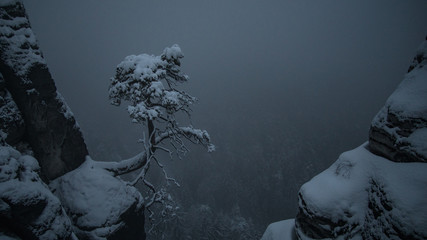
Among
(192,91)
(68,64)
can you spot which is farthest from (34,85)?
(68,64)

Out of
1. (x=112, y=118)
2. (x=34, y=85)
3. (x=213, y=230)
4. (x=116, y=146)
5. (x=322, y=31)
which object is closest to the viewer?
(x=34, y=85)

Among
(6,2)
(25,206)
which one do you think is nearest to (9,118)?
(25,206)

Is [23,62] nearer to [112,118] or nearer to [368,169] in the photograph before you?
[368,169]

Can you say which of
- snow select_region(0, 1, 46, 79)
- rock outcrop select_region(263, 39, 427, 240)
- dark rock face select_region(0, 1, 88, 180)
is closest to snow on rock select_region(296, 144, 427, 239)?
rock outcrop select_region(263, 39, 427, 240)

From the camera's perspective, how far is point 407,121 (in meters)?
4.79

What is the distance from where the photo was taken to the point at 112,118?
59.0 meters

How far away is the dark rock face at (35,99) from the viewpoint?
6.65 metres

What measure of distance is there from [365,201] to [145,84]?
311 inches

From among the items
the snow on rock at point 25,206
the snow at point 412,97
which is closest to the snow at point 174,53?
the snow on rock at point 25,206

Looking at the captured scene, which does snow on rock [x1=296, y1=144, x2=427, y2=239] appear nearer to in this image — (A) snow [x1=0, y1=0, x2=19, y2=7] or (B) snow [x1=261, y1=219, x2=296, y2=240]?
(B) snow [x1=261, y1=219, x2=296, y2=240]

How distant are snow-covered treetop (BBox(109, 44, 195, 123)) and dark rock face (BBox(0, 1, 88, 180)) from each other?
285cm

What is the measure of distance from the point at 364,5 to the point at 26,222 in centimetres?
19597

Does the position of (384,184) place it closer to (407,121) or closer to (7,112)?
(407,121)

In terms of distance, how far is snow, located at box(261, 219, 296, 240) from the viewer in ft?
24.8
